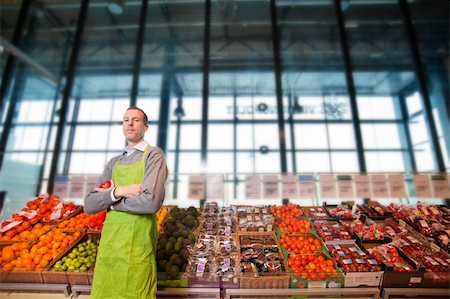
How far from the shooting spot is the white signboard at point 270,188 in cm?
280

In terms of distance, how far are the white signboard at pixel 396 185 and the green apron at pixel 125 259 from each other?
296cm

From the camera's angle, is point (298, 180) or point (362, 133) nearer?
point (298, 180)

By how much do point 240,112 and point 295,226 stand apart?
2.58m

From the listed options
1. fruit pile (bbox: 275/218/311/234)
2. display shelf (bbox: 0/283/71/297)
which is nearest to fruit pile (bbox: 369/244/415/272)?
fruit pile (bbox: 275/218/311/234)

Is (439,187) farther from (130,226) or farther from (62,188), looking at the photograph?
(62,188)

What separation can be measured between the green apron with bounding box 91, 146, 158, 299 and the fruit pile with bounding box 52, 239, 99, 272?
0.46m

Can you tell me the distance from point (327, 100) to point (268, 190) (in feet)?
7.74

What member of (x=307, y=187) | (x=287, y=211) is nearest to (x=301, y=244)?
(x=287, y=211)

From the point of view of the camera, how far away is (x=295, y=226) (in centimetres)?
214

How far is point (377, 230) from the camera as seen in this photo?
202cm

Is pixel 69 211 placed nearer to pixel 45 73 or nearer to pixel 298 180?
pixel 298 180

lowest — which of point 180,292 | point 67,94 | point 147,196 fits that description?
point 180,292

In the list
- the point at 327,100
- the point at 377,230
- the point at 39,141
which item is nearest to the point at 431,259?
the point at 377,230

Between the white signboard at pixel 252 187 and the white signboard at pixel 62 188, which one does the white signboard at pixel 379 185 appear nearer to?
the white signboard at pixel 252 187
